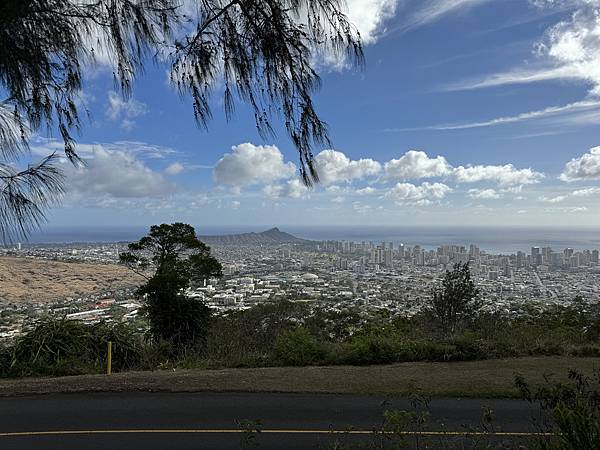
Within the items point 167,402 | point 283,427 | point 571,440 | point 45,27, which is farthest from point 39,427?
point 571,440

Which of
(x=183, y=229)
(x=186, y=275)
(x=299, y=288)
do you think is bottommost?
(x=299, y=288)

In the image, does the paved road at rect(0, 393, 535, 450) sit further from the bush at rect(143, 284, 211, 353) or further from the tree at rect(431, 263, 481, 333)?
the tree at rect(431, 263, 481, 333)

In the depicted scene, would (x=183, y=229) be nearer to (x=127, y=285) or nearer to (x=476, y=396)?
(x=127, y=285)

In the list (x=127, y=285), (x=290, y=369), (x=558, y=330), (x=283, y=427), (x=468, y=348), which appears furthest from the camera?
(x=127, y=285)

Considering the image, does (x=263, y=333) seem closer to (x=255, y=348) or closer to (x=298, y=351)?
(x=255, y=348)

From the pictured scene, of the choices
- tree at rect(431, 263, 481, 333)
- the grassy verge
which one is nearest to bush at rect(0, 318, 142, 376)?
the grassy verge

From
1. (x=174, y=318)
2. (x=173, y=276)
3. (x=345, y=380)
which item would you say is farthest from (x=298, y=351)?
(x=173, y=276)
